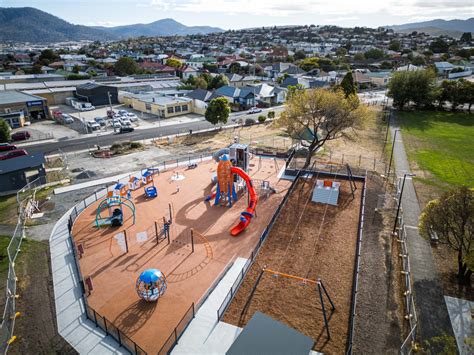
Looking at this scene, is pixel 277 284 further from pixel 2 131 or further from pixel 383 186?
pixel 2 131

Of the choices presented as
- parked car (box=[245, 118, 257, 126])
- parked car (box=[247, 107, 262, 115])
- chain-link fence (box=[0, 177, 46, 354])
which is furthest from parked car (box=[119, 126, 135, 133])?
parked car (box=[247, 107, 262, 115])

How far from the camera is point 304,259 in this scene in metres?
21.7

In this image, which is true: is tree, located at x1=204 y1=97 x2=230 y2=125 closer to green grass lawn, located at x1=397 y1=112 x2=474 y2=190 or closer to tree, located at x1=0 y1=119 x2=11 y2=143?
green grass lawn, located at x1=397 y1=112 x2=474 y2=190

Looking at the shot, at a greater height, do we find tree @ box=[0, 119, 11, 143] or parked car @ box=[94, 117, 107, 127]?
tree @ box=[0, 119, 11, 143]

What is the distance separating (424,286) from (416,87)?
56.7m

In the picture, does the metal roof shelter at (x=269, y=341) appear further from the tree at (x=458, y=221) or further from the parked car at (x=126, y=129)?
the parked car at (x=126, y=129)

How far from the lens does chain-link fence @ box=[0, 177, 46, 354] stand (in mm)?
15923

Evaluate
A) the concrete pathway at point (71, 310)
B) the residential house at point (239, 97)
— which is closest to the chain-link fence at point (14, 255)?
the concrete pathway at point (71, 310)

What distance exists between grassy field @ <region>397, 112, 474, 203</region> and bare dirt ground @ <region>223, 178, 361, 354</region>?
1013 cm

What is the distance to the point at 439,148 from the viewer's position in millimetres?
44688

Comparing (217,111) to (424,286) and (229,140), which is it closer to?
(229,140)

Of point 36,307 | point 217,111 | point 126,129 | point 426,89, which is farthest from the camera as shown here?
point 426,89

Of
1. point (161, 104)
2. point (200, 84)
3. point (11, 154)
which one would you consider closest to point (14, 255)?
point (11, 154)

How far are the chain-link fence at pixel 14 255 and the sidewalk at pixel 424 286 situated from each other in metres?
19.9
